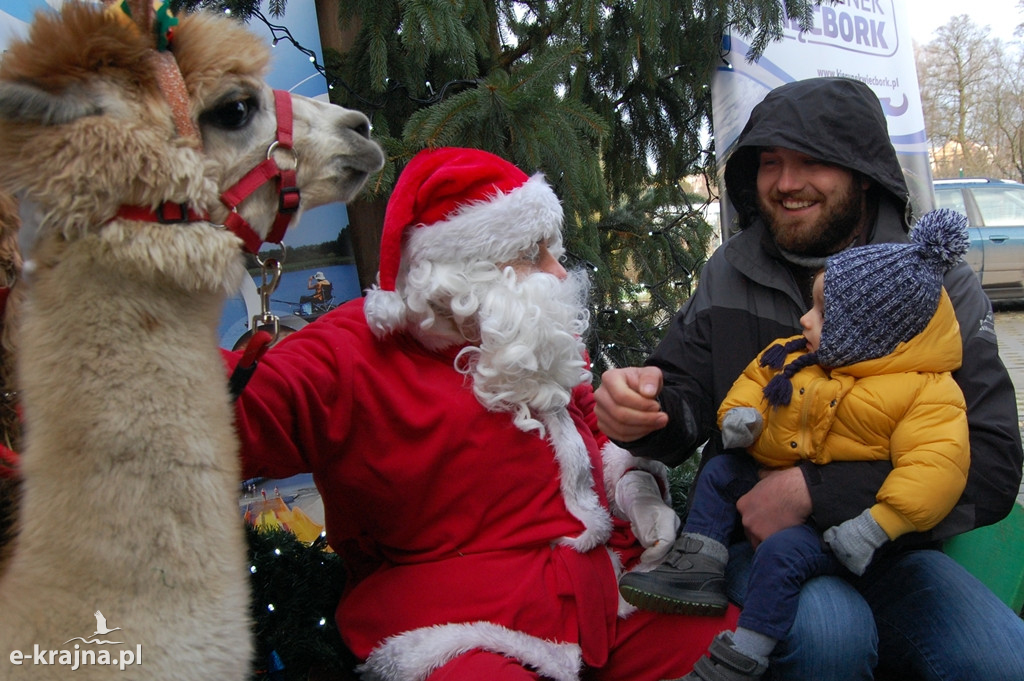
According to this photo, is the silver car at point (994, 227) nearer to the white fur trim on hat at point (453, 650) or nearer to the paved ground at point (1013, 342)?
the paved ground at point (1013, 342)

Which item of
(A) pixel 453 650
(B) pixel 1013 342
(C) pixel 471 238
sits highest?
(C) pixel 471 238

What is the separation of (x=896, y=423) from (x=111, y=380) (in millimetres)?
1675

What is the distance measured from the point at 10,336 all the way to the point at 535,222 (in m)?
1.19

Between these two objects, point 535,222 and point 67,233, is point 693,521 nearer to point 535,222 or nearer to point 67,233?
point 535,222

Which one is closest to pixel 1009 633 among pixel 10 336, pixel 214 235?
pixel 214 235

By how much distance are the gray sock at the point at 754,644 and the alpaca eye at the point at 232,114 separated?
5.05ft

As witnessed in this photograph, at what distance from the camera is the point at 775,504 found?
76.5 inches

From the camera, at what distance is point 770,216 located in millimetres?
2352

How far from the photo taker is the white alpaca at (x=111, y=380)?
1169 mm

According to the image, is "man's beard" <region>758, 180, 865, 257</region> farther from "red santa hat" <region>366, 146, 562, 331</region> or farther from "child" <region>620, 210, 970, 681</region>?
"red santa hat" <region>366, 146, 562, 331</region>

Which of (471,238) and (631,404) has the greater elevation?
(471,238)

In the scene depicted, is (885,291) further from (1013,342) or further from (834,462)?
(1013,342)

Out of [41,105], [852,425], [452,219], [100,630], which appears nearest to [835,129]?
[852,425]

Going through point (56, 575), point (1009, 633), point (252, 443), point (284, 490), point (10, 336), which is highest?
point (10, 336)
